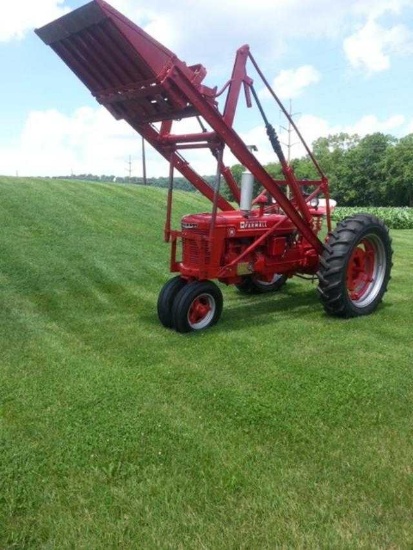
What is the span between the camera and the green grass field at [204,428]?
2719 millimetres

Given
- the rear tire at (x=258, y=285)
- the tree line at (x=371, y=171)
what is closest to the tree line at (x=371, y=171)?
the tree line at (x=371, y=171)

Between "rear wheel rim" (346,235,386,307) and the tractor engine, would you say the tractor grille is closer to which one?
the tractor engine

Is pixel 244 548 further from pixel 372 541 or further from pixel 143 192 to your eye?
pixel 143 192

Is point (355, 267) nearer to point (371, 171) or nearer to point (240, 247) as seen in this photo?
point (240, 247)

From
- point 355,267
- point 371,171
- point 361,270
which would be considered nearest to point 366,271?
point 361,270

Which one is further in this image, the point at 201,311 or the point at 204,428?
the point at 201,311

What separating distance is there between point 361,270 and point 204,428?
4216 mm

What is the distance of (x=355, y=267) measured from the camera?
23.2 feet

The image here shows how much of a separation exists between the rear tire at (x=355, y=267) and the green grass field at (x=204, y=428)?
0.92 feet

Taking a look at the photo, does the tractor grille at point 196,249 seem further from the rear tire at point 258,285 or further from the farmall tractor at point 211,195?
the rear tire at point 258,285

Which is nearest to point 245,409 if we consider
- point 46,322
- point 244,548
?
point 244,548

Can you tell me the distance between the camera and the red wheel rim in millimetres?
6965

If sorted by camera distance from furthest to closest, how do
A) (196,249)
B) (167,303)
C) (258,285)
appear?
(258,285) → (196,249) → (167,303)

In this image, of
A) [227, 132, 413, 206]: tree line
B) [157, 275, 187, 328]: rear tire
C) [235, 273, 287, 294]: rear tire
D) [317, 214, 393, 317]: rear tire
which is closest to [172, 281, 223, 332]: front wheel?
[157, 275, 187, 328]: rear tire
